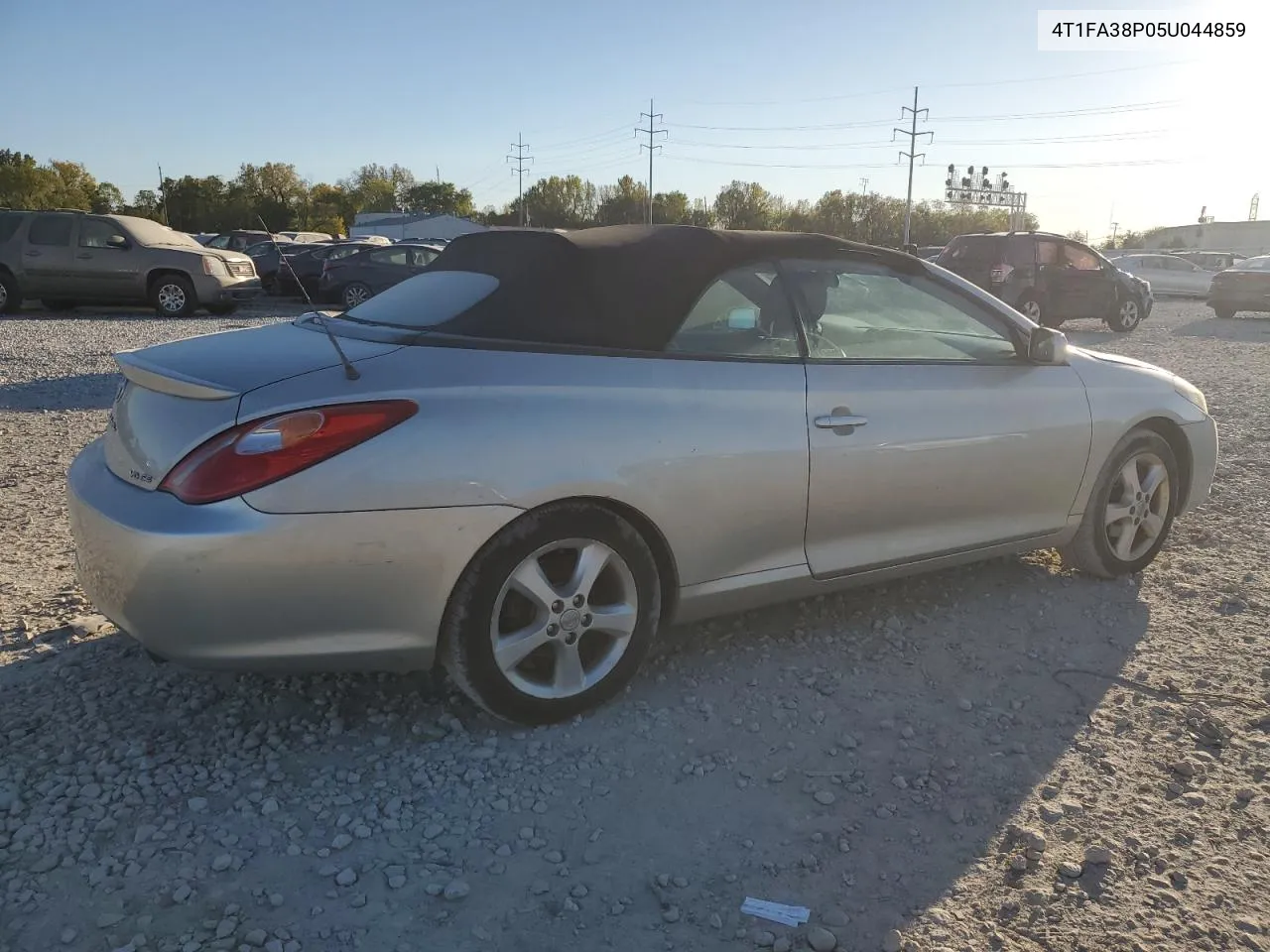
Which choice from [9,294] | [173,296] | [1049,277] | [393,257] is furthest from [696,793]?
[393,257]

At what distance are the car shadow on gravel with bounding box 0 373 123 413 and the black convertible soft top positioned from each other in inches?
209

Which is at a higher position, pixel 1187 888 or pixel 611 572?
pixel 611 572

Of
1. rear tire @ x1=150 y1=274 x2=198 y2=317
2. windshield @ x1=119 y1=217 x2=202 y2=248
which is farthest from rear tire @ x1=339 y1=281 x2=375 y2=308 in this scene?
rear tire @ x1=150 y1=274 x2=198 y2=317

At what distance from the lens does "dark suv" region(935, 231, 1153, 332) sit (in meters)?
15.9

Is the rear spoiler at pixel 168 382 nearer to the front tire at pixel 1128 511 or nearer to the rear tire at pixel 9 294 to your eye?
the front tire at pixel 1128 511

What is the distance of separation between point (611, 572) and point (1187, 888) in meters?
1.70

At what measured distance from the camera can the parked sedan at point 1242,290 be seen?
64.9ft

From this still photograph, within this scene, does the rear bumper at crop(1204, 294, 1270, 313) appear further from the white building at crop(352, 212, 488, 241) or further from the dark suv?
the white building at crop(352, 212, 488, 241)

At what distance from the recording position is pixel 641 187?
318 feet

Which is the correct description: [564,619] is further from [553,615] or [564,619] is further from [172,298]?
[172,298]

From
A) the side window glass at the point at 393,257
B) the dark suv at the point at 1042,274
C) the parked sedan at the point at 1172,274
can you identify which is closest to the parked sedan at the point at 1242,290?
the dark suv at the point at 1042,274

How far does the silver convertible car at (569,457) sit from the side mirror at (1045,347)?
15 millimetres

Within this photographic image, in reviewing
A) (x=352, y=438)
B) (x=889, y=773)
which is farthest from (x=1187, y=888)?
(x=352, y=438)

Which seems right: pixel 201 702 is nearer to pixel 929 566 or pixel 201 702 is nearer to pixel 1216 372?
pixel 929 566
